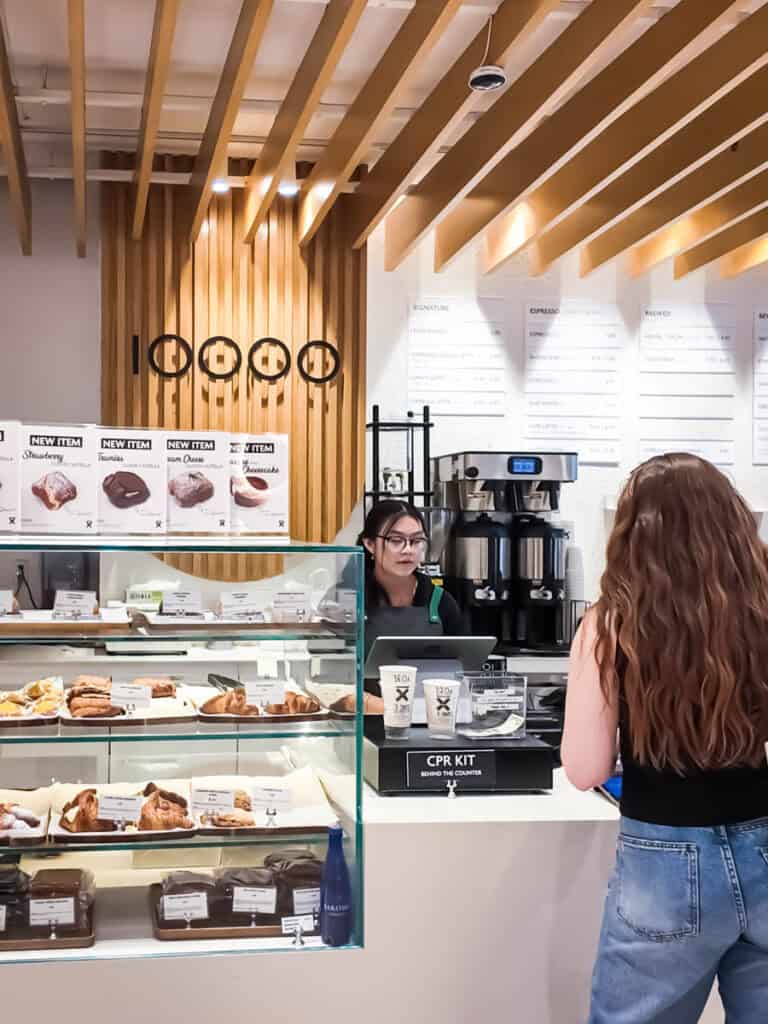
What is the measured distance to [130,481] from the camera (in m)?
2.56

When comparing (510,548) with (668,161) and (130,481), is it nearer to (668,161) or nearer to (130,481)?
(668,161)

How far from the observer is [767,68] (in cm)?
378

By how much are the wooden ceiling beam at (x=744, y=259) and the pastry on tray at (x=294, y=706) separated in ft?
13.1

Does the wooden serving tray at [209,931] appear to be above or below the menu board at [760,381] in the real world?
below

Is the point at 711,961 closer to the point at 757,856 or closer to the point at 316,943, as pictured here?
the point at 757,856

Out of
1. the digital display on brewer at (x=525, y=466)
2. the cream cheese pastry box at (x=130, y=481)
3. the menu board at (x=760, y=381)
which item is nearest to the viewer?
the cream cheese pastry box at (x=130, y=481)

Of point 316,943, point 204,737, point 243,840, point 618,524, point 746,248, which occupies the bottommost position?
point 316,943

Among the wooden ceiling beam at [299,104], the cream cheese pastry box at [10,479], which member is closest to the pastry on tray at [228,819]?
the cream cheese pastry box at [10,479]

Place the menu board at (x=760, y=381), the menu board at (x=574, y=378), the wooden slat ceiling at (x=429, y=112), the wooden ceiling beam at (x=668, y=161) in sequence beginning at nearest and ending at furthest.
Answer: the wooden slat ceiling at (x=429, y=112)
the wooden ceiling beam at (x=668, y=161)
the menu board at (x=574, y=378)
the menu board at (x=760, y=381)

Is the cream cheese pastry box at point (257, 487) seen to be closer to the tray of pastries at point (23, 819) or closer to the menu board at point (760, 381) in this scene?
the tray of pastries at point (23, 819)

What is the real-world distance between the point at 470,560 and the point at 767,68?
8.00 feet

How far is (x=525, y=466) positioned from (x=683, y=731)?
3366 mm

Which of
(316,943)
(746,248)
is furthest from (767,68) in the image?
(316,943)

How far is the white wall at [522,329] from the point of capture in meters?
5.96
